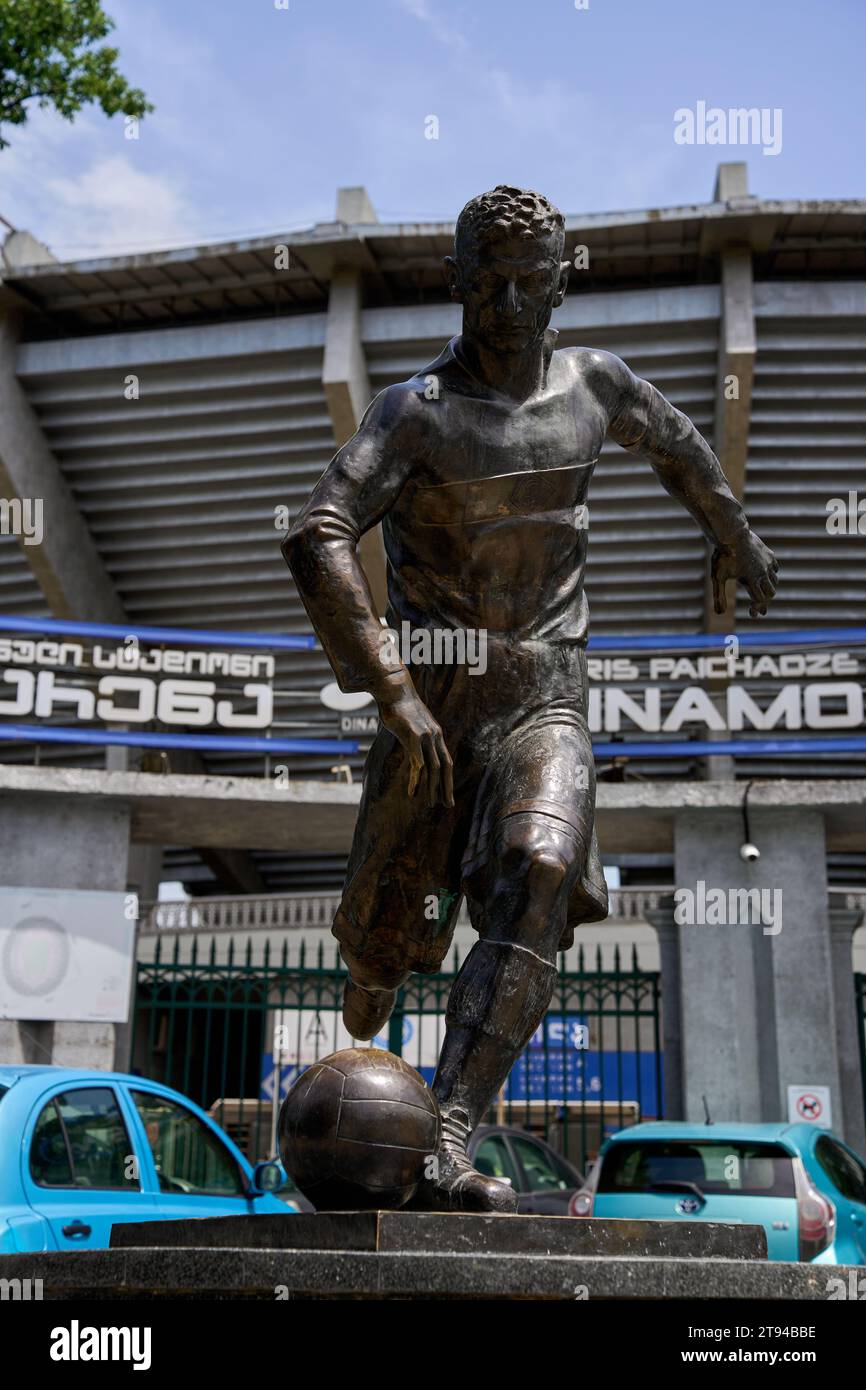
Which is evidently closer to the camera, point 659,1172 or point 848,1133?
point 659,1172

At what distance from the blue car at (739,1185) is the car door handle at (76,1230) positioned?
3818 mm

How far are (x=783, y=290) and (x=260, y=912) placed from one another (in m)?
12.6

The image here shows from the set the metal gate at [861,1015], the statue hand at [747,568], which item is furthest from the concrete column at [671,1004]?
the statue hand at [747,568]

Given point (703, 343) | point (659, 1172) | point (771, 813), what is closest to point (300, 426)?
point (703, 343)

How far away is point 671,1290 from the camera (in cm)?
279

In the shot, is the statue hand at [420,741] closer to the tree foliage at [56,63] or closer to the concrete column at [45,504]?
the tree foliage at [56,63]

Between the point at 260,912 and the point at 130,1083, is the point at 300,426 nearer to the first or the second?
the point at 260,912

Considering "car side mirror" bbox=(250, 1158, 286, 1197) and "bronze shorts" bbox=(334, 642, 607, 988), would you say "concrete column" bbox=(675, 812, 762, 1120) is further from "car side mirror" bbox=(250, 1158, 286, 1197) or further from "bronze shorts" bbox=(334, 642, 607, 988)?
"bronze shorts" bbox=(334, 642, 607, 988)

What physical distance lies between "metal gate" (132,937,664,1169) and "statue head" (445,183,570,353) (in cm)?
689

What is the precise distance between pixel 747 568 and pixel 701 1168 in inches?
220

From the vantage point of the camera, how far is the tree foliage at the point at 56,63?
40.5 ft

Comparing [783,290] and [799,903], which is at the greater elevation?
[783,290]
